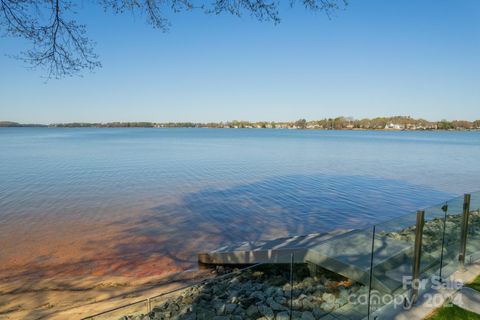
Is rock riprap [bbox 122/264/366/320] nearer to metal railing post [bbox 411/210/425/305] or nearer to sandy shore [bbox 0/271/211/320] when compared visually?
metal railing post [bbox 411/210/425/305]

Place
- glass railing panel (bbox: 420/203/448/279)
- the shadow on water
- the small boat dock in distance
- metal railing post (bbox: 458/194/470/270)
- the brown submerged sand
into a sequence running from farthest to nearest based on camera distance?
1. the shadow on water
2. the brown submerged sand
3. metal railing post (bbox: 458/194/470/270)
4. glass railing panel (bbox: 420/203/448/279)
5. the small boat dock in distance

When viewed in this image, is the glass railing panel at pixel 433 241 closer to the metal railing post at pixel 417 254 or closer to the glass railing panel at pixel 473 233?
the metal railing post at pixel 417 254

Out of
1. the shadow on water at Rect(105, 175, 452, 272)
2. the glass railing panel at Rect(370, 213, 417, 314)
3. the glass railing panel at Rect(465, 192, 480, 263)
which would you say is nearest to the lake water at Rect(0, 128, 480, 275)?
the shadow on water at Rect(105, 175, 452, 272)

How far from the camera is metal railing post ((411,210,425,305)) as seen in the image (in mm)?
5047

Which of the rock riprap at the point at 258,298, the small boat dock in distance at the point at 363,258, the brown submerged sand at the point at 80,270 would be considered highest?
the small boat dock in distance at the point at 363,258

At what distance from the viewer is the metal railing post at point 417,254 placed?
5.05 metres

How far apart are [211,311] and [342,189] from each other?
57.8 feet

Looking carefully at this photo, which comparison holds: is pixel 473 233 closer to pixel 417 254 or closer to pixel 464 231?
pixel 464 231

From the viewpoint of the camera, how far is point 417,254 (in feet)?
17.2

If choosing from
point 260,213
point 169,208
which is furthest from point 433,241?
point 169,208

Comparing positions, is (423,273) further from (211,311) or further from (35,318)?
(35,318)

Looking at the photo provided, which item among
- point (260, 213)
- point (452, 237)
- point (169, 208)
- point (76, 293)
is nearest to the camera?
point (452, 237)

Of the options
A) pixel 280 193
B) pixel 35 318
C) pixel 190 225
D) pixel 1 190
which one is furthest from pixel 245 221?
pixel 1 190

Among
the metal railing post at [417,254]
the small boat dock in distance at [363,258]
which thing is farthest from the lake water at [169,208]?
the metal railing post at [417,254]
